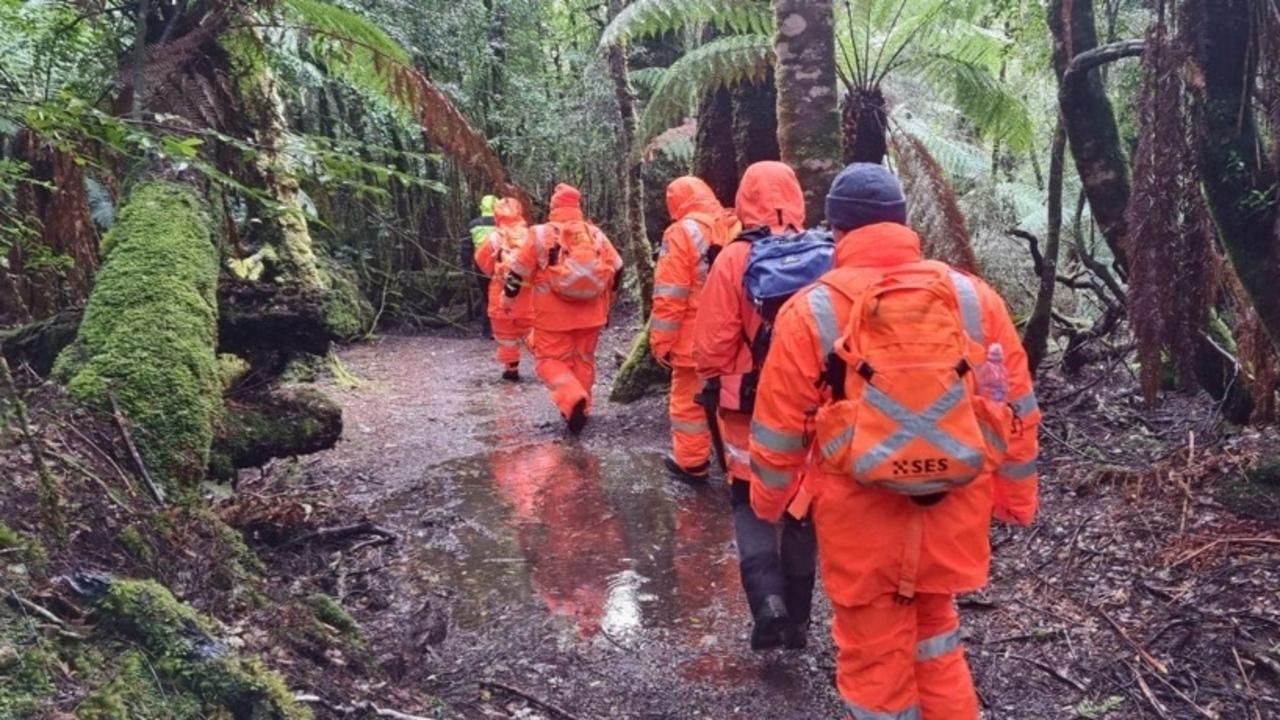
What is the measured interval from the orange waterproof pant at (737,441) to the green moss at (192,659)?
2194mm

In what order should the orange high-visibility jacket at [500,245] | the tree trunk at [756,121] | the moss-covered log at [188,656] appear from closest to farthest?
the moss-covered log at [188,656] → the tree trunk at [756,121] → the orange high-visibility jacket at [500,245]

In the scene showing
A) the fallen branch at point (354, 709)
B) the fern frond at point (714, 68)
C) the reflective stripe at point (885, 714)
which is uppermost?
the fern frond at point (714, 68)

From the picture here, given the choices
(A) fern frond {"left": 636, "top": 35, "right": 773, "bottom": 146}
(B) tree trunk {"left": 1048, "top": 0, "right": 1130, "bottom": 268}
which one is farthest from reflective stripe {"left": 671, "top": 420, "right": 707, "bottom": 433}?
(A) fern frond {"left": 636, "top": 35, "right": 773, "bottom": 146}

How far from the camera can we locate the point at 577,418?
7.41 meters

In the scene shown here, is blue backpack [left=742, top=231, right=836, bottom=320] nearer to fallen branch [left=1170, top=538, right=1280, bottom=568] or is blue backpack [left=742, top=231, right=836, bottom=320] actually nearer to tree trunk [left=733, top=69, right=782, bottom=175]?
fallen branch [left=1170, top=538, right=1280, bottom=568]

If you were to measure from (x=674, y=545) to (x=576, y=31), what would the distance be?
13.8 meters

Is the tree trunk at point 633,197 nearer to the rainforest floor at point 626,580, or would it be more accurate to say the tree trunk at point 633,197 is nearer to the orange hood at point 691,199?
the rainforest floor at point 626,580

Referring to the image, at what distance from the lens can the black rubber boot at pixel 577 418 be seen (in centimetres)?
737

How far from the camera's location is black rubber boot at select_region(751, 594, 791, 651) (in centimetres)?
362

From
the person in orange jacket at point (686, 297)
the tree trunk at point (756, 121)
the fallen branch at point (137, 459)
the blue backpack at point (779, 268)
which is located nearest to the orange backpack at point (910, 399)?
the blue backpack at point (779, 268)

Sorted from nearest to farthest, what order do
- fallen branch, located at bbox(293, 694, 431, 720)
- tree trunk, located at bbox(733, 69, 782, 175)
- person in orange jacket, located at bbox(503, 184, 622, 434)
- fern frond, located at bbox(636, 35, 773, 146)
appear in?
fallen branch, located at bbox(293, 694, 431, 720)
fern frond, located at bbox(636, 35, 773, 146)
person in orange jacket, located at bbox(503, 184, 622, 434)
tree trunk, located at bbox(733, 69, 782, 175)

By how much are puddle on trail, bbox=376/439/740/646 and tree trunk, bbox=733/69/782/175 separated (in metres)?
2.82

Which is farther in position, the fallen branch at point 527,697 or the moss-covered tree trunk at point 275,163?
the moss-covered tree trunk at point 275,163

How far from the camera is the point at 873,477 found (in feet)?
8.34
